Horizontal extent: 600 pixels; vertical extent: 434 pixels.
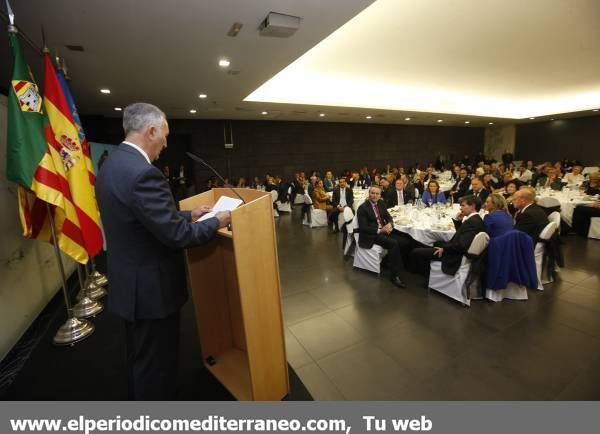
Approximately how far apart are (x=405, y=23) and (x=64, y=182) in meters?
4.79

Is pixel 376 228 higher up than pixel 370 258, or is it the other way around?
pixel 376 228

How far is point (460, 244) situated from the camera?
3.34m

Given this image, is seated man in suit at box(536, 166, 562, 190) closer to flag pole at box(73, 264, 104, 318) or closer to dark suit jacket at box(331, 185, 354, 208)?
dark suit jacket at box(331, 185, 354, 208)

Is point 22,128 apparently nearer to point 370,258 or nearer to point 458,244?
point 370,258

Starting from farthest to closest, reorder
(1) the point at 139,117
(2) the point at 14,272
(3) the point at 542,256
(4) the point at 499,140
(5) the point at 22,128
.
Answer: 1. (4) the point at 499,140
2. (3) the point at 542,256
3. (2) the point at 14,272
4. (5) the point at 22,128
5. (1) the point at 139,117

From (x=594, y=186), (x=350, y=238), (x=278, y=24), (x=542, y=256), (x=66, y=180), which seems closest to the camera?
(x=66, y=180)

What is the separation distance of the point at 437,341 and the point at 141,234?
274cm

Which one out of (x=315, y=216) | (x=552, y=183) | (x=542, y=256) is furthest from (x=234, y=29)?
(x=552, y=183)

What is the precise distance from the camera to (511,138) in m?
18.0

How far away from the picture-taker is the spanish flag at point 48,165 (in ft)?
7.56

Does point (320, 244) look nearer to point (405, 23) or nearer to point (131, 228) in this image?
point (405, 23)

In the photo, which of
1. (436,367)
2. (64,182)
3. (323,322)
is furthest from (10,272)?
(436,367)

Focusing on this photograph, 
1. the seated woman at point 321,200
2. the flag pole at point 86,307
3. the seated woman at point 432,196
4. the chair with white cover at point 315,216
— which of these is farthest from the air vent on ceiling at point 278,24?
the chair with white cover at point 315,216

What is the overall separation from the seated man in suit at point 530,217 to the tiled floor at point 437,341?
794 mm
